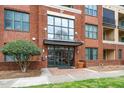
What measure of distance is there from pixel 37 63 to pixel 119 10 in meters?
21.1

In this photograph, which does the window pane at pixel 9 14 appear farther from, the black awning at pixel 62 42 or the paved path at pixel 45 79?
the paved path at pixel 45 79

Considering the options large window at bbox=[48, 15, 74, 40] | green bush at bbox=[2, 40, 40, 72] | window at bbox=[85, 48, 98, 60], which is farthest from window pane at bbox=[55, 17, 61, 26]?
green bush at bbox=[2, 40, 40, 72]

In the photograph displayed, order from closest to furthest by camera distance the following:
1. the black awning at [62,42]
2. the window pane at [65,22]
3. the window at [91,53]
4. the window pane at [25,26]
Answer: the window pane at [25,26], the black awning at [62,42], the window pane at [65,22], the window at [91,53]

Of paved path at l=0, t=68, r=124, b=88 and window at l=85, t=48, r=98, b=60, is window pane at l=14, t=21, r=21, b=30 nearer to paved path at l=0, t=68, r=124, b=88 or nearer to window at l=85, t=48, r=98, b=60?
paved path at l=0, t=68, r=124, b=88

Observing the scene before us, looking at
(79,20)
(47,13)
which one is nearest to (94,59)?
(79,20)

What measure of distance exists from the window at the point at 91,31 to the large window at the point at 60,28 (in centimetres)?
334

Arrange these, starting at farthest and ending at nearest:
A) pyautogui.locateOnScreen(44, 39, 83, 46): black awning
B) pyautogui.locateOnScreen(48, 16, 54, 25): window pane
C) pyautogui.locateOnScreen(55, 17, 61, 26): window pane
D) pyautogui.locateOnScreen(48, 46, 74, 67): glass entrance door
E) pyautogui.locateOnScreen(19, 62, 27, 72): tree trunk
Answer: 1. pyautogui.locateOnScreen(55, 17, 61, 26): window pane
2. pyautogui.locateOnScreen(48, 16, 54, 25): window pane
3. pyautogui.locateOnScreen(48, 46, 74, 67): glass entrance door
4. pyautogui.locateOnScreen(44, 39, 83, 46): black awning
5. pyautogui.locateOnScreen(19, 62, 27, 72): tree trunk

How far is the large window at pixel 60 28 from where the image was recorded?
2352 centimetres

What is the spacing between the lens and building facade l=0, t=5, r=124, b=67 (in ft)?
69.5

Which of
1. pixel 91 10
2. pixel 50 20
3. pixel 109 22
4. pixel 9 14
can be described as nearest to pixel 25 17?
pixel 9 14

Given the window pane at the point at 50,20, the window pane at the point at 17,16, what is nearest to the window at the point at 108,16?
the window pane at the point at 50,20

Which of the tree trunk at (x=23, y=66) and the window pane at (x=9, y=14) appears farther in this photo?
the window pane at (x=9, y=14)

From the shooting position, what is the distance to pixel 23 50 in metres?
16.9

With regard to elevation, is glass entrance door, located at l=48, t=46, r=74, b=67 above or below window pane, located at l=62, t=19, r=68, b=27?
below
